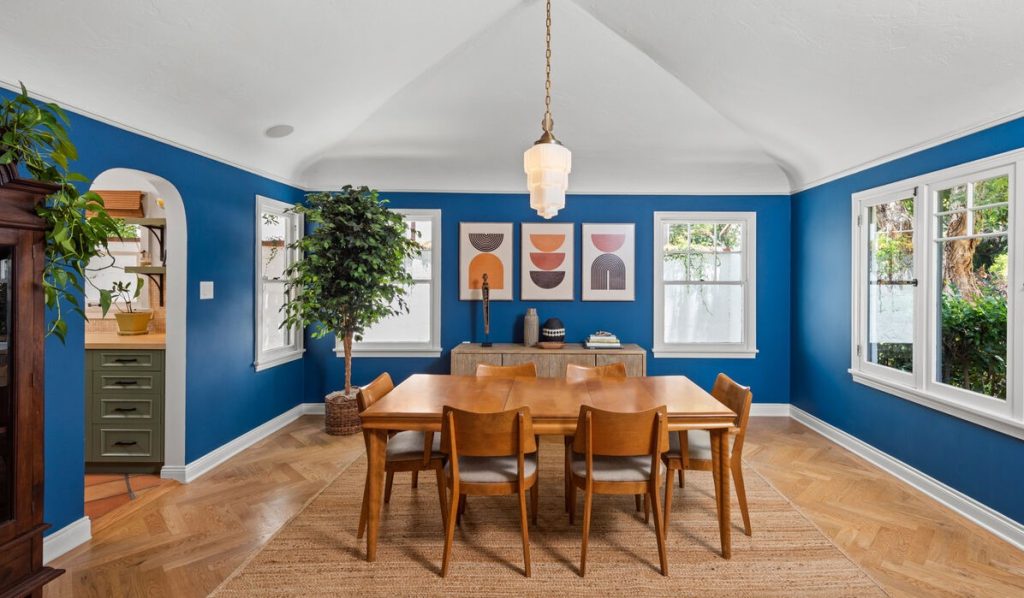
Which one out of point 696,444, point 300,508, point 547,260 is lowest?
point 300,508

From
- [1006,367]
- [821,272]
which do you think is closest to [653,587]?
[1006,367]

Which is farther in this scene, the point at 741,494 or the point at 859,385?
the point at 859,385

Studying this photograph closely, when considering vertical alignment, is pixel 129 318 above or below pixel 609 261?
below

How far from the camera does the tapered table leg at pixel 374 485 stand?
2.49m

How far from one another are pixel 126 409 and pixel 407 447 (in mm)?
2287

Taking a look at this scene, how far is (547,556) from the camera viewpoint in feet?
8.38

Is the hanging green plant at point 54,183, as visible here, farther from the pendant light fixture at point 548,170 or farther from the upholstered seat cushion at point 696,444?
the upholstered seat cushion at point 696,444

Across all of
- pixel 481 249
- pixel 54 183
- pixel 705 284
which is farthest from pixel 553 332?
pixel 54 183

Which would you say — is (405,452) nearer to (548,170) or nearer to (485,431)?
(485,431)

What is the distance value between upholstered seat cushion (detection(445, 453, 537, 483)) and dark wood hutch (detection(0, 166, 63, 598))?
58.9 inches

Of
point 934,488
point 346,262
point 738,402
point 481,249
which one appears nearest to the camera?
point 738,402

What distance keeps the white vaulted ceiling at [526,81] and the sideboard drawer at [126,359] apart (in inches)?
59.2

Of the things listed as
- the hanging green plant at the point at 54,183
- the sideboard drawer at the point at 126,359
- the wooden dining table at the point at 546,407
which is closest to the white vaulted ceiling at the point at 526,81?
the hanging green plant at the point at 54,183

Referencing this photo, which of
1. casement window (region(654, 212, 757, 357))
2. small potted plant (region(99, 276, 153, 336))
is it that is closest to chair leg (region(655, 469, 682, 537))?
casement window (region(654, 212, 757, 357))
